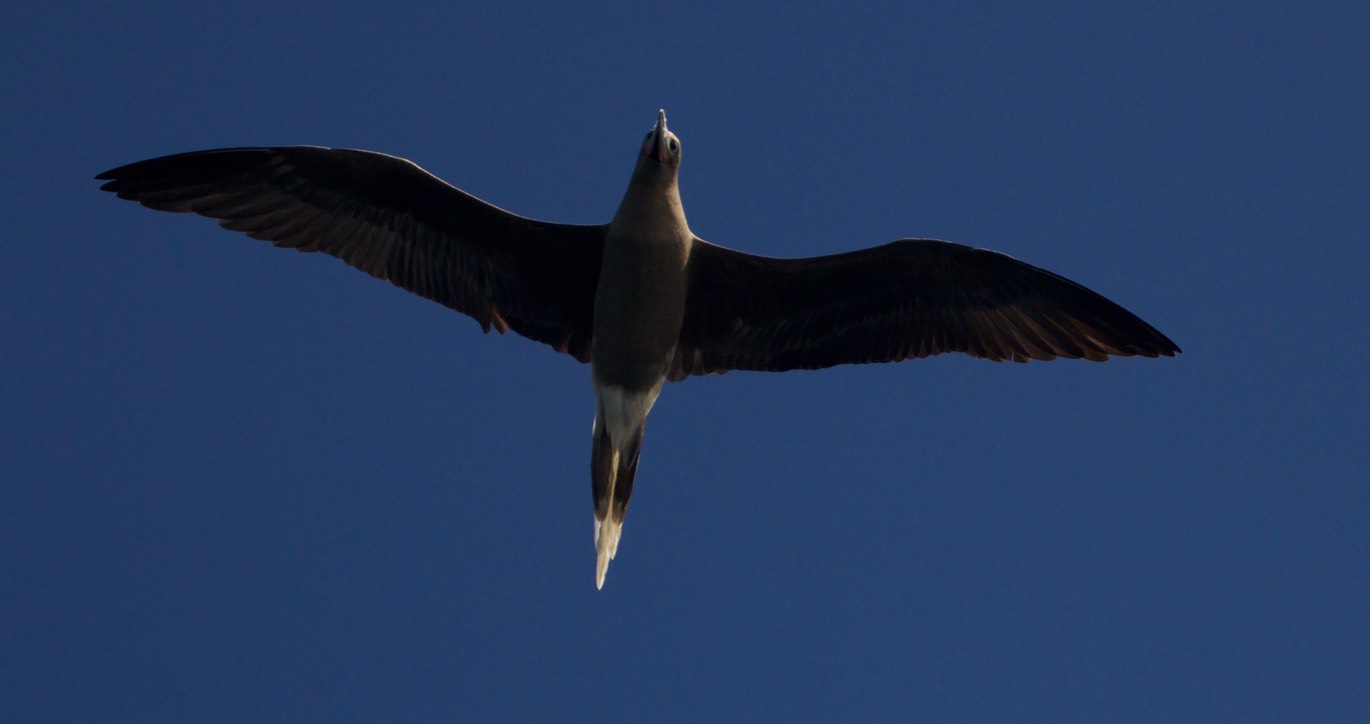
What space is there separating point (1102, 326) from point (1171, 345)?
56 centimetres

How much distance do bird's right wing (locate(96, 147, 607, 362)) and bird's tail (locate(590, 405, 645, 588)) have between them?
80cm

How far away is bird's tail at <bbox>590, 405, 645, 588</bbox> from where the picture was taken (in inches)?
429

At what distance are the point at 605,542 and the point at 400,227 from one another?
3.16m

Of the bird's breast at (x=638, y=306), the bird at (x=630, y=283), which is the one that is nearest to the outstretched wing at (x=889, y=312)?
the bird at (x=630, y=283)

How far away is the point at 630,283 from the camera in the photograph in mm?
10406

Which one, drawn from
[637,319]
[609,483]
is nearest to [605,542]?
[609,483]

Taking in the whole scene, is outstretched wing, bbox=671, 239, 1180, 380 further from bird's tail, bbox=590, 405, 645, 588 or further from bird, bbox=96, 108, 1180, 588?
bird's tail, bbox=590, 405, 645, 588

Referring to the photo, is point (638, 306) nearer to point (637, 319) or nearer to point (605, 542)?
point (637, 319)

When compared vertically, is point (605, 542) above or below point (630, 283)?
below

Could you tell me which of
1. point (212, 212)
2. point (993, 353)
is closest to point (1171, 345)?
point (993, 353)

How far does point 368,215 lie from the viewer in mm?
10969

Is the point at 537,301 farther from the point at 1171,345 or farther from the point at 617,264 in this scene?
the point at 1171,345

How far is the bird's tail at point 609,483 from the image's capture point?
35.8ft

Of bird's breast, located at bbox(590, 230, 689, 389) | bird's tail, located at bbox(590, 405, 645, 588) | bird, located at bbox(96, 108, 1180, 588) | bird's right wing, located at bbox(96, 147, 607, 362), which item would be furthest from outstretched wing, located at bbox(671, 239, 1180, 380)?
bird's right wing, located at bbox(96, 147, 607, 362)
